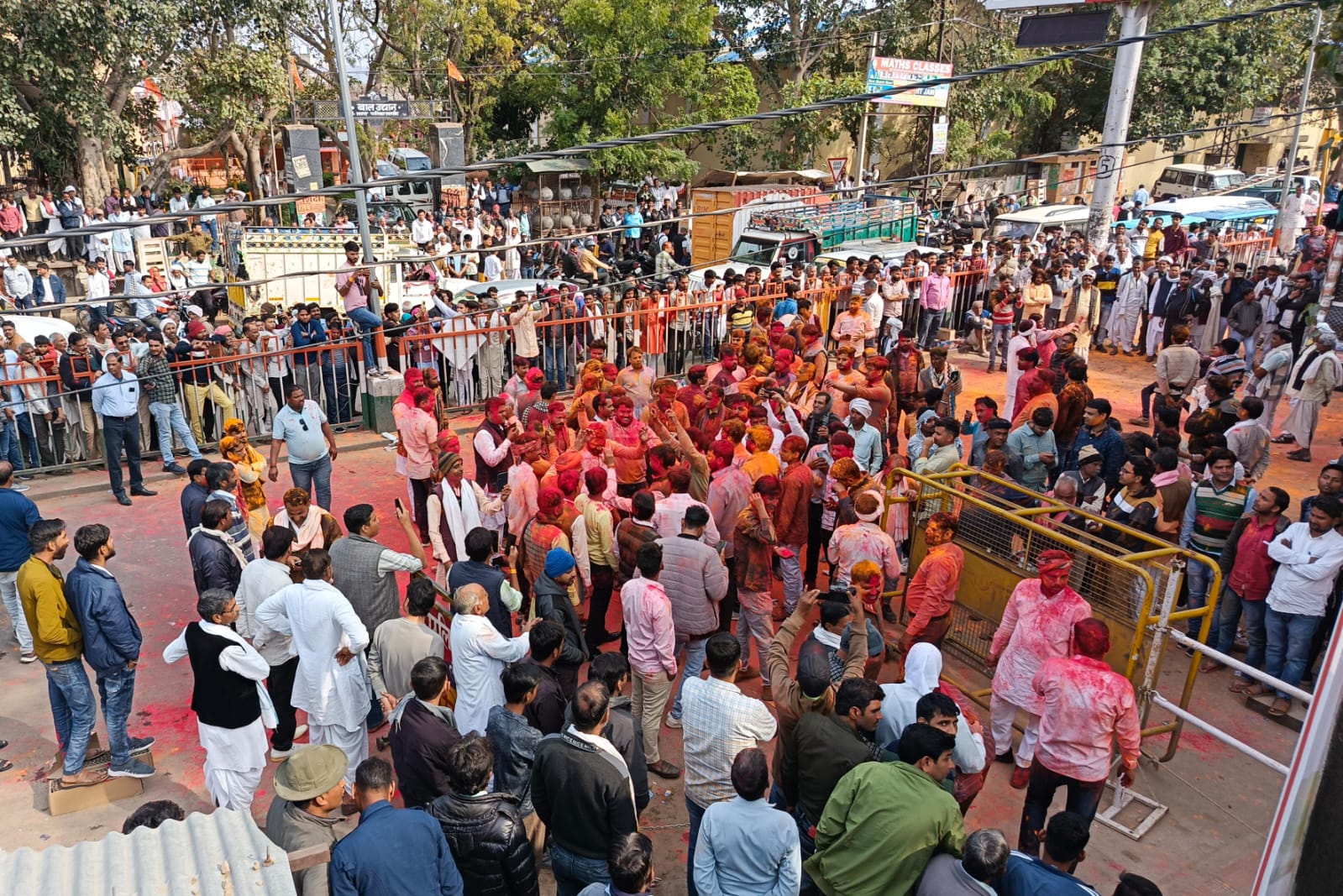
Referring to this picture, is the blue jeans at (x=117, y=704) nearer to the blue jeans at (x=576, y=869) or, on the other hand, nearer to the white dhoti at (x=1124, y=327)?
the blue jeans at (x=576, y=869)

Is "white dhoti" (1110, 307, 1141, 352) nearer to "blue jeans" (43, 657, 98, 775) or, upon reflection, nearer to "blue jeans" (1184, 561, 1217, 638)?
"blue jeans" (1184, 561, 1217, 638)

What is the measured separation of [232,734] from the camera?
535 cm

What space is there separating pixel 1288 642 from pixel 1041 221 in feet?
69.4

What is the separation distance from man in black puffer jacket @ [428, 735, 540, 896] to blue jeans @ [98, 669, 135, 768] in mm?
2965

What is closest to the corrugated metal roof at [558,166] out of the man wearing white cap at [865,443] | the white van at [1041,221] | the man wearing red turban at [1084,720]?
the white van at [1041,221]

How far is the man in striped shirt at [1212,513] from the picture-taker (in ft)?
23.8

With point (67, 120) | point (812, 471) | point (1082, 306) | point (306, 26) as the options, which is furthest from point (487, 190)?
point (812, 471)

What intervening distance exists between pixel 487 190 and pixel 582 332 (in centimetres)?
1900

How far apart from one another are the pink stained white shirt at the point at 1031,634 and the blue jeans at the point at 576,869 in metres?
2.66

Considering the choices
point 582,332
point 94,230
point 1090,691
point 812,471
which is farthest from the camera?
point 582,332

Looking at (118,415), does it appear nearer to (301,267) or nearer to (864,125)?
(301,267)

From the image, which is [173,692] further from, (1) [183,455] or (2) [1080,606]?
(2) [1080,606]

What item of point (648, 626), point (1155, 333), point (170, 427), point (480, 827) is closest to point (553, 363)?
point (170, 427)

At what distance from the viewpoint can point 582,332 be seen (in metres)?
14.2
